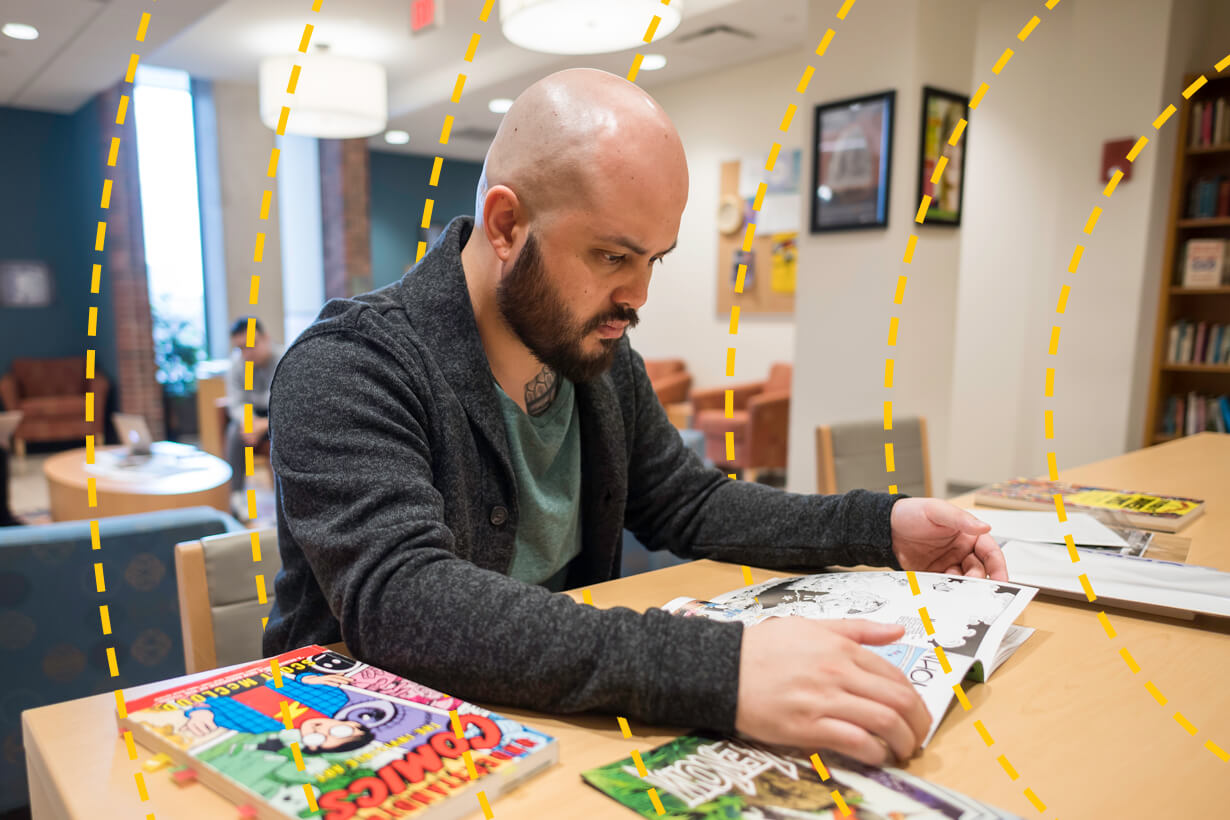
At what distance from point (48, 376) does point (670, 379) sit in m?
6.26

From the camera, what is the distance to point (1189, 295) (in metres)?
4.59

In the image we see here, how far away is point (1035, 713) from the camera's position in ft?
2.35

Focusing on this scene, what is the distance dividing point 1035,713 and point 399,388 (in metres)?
0.72

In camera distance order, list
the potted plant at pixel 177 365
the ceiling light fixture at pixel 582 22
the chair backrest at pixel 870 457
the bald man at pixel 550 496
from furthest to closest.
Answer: the potted plant at pixel 177 365, the ceiling light fixture at pixel 582 22, the chair backrest at pixel 870 457, the bald man at pixel 550 496

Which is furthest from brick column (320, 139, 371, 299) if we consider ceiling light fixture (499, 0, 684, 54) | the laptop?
ceiling light fixture (499, 0, 684, 54)

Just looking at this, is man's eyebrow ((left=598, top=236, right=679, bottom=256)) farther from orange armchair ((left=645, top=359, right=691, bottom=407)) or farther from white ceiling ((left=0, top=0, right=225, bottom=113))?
orange armchair ((left=645, top=359, right=691, bottom=407))

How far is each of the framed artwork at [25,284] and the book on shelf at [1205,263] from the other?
31.6 ft

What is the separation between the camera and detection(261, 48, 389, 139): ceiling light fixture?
16.5 ft

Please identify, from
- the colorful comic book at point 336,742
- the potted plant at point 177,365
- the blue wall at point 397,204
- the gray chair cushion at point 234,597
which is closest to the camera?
the colorful comic book at point 336,742

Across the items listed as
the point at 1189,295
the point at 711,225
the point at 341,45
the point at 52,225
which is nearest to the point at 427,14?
the point at 341,45

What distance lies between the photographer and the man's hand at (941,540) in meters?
1.02

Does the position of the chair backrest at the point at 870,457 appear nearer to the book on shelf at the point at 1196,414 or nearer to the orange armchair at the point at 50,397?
the book on shelf at the point at 1196,414

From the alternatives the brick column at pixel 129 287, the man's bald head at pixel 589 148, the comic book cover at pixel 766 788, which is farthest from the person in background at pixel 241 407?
the comic book cover at pixel 766 788

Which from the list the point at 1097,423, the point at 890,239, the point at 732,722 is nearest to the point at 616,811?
the point at 732,722
